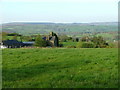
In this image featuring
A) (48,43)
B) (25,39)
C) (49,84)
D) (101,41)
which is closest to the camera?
(49,84)

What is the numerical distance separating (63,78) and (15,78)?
174 centimetres

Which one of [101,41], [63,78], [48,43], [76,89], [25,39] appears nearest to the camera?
[76,89]

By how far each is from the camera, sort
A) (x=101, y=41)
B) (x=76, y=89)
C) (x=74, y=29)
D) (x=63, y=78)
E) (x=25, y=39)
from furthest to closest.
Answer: (x=74, y=29) → (x=25, y=39) → (x=101, y=41) → (x=63, y=78) → (x=76, y=89)

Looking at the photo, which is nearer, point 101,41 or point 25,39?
point 101,41

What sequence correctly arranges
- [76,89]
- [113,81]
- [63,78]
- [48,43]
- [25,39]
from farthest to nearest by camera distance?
[25,39]
[48,43]
[63,78]
[113,81]
[76,89]

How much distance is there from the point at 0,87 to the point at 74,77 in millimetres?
2665

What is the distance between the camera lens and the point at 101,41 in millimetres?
49500

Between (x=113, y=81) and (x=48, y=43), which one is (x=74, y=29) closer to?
(x=48, y=43)

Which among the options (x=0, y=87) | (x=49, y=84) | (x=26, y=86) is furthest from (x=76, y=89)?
(x=0, y=87)

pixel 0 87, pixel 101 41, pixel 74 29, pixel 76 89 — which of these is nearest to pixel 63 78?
pixel 76 89

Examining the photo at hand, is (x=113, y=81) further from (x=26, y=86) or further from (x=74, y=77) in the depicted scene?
Result: (x=26, y=86)

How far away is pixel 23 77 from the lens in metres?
8.12

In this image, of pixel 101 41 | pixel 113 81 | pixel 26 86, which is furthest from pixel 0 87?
pixel 101 41

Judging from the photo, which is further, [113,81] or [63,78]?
[63,78]
